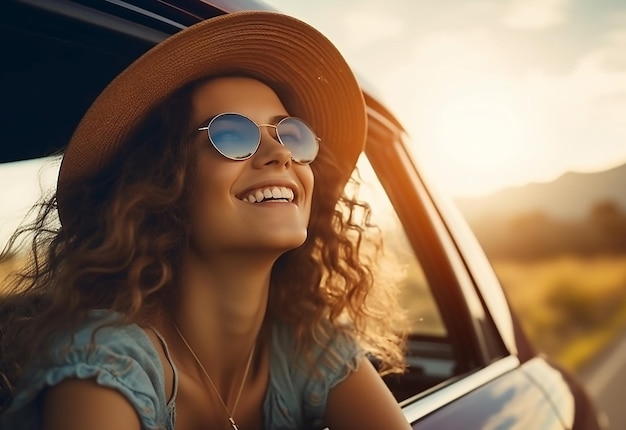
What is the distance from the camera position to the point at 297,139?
A: 173 centimetres

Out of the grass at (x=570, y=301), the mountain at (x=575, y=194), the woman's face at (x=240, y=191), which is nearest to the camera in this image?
the woman's face at (x=240, y=191)


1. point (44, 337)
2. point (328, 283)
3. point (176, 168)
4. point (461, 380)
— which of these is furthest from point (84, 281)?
point (461, 380)

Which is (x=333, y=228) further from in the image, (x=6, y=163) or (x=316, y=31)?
(x=6, y=163)

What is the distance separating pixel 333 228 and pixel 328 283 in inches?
5.4

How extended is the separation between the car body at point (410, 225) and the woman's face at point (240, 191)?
18 cm

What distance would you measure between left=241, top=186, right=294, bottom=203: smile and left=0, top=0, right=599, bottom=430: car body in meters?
0.35

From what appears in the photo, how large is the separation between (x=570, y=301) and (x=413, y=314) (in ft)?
73.0

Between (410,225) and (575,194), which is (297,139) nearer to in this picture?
(410,225)

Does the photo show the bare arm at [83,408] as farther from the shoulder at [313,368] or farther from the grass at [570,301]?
the grass at [570,301]

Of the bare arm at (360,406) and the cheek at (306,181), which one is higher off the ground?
the cheek at (306,181)

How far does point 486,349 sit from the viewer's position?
2518 mm

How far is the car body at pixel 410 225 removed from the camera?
1457mm

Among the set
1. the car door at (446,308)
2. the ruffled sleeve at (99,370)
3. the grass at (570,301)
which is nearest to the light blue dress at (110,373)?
the ruffled sleeve at (99,370)

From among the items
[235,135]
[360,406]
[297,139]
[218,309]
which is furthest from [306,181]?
[360,406]
